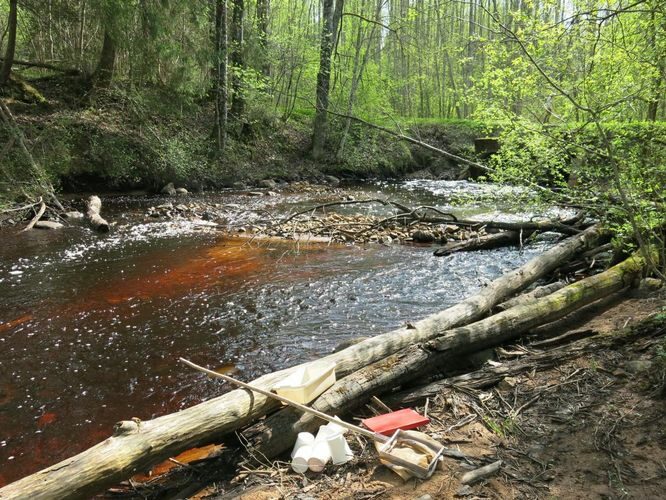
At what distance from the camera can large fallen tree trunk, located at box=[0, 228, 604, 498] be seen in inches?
91.5

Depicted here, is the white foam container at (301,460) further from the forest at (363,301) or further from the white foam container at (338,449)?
the white foam container at (338,449)

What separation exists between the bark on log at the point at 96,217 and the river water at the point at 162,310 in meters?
0.27

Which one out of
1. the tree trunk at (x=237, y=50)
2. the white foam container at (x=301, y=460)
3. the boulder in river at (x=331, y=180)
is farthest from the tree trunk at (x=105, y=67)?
the white foam container at (x=301, y=460)

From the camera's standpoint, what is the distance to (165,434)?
2.73 metres

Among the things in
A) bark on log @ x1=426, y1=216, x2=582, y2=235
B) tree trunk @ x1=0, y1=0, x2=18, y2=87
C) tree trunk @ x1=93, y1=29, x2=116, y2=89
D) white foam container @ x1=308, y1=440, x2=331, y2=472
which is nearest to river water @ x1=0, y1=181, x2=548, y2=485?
bark on log @ x1=426, y1=216, x2=582, y2=235

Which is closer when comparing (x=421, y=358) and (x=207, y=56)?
(x=421, y=358)

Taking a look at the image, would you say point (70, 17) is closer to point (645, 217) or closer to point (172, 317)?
point (172, 317)

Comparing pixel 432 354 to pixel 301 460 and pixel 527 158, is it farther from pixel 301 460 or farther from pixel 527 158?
pixel 527 158

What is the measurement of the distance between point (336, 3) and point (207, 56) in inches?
299

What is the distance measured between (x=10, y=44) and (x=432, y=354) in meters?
14.5

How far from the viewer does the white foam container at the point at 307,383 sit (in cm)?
318

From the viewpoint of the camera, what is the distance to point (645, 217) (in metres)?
3.91

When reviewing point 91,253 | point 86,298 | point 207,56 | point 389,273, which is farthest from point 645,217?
point 207,56

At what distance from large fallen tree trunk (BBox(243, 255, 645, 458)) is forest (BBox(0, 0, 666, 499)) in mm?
22
